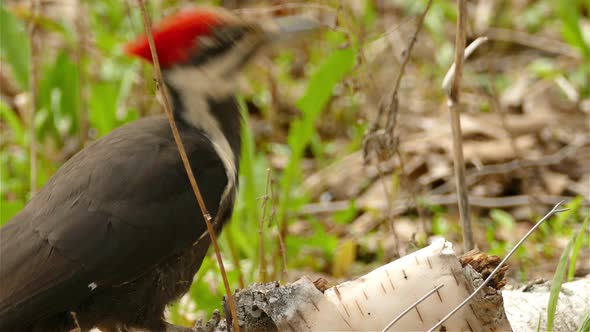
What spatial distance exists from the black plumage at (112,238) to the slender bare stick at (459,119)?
72 centimetres

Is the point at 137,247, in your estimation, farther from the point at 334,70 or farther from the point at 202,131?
the point at 334,70

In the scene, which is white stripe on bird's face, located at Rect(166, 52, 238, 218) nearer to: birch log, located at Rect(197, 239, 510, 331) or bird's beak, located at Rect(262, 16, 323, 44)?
bird's beak, located at Rect(262, 16, 323, 44)

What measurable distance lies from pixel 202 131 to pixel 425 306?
3.50 feet

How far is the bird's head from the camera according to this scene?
2871mm

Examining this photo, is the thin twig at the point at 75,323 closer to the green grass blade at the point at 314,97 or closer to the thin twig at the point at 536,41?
the green grass blade at the point at 314,97

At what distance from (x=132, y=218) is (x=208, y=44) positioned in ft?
2.14

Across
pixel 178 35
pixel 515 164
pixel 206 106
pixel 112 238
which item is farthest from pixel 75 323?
pixel 515 164

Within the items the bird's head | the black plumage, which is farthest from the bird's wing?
the bird's head

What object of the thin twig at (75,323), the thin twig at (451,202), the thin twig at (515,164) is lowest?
the thin twig at (451,202)

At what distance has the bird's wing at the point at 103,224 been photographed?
100.0 inches

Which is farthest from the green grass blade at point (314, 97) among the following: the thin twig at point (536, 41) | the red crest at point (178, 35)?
the thin twig at point (536, 41)

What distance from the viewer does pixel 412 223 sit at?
4.28m

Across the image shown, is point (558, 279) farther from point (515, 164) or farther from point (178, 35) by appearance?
point (515, 164)

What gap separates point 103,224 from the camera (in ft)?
8.49
